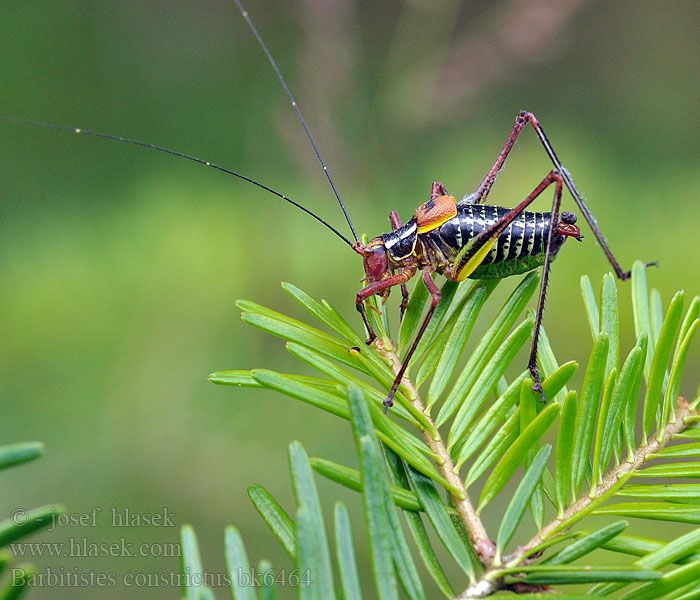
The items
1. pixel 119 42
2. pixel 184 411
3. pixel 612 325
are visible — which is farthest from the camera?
pixel 119 42

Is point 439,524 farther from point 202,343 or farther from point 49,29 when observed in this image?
point 49,29

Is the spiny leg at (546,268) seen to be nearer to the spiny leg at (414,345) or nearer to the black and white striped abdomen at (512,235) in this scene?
the black and white striped abdomen at (512,235)

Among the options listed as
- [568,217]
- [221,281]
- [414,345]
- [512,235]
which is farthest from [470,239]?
[221,281]

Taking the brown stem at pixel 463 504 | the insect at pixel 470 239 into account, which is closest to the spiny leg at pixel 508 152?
the insect at pixel 470 239

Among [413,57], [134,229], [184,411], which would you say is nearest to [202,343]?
[184,411]

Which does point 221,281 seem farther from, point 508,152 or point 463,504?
point 463,504

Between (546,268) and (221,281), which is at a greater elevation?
(221,281)

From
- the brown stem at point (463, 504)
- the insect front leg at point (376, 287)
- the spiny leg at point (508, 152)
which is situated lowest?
the brown stem at point (463, 504)

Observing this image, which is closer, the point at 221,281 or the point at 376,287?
the point at 376,287

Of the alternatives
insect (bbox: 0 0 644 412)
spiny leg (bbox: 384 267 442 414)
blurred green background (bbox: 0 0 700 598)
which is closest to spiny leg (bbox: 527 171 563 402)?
insect (bbox: 0 0 644 412)

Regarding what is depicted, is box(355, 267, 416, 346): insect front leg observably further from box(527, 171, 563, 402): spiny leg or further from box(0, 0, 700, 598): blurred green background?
box(0, 0, 700, 598): blurred green background

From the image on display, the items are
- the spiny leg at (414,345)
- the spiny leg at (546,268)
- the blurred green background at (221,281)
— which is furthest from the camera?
the blurred green background at (221,281)
